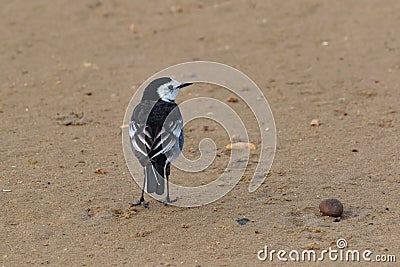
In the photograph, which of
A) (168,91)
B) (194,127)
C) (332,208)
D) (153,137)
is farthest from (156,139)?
(194,127)

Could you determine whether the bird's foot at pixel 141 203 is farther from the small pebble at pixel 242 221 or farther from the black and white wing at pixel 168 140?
the small pebble at pixel 242 221

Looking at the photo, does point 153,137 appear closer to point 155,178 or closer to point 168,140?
point 168,140

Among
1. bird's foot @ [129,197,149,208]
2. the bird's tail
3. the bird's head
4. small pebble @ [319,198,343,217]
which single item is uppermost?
the bird's head

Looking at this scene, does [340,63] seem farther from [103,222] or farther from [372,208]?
[103,222]

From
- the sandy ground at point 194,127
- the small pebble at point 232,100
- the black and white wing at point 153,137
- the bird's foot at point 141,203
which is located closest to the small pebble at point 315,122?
the sandy ground at point 194,127

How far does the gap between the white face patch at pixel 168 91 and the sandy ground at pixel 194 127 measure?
739 mm

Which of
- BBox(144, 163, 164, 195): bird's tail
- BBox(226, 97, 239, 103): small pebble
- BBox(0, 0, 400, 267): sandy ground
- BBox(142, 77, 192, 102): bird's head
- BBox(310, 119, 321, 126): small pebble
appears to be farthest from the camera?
BBox(226, 97, 239, 103): small pebble

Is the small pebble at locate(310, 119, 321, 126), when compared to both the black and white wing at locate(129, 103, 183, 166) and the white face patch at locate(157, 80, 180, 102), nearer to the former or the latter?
the white face patch at locate(157, 80, 180, 102)

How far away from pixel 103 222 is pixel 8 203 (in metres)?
0.84

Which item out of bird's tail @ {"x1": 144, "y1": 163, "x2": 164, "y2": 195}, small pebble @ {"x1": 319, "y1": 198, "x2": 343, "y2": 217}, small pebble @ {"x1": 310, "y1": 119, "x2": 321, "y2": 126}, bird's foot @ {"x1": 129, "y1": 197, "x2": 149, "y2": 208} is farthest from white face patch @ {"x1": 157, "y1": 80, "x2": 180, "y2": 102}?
small pebble @ {"x1": 310, "y1": 119, "x2": 321, "y2": 126}

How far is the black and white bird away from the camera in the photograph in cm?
563

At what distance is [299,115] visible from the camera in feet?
Answer: 26.0

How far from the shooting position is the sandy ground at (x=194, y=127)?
545 centimetres

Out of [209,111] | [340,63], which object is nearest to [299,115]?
[209,111]
